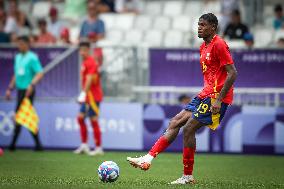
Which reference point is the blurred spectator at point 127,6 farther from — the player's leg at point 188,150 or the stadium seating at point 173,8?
the player's leg at point 188,150

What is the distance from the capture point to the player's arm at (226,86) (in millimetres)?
11750

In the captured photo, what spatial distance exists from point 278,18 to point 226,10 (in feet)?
4.79

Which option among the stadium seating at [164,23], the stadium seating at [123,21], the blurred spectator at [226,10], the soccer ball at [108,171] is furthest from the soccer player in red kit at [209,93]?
the stadium seating at [123,21]

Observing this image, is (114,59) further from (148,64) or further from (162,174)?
(162,174)

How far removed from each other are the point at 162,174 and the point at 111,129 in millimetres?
6653

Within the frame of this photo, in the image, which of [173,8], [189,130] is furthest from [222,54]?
[173,8]

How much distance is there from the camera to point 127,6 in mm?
25953

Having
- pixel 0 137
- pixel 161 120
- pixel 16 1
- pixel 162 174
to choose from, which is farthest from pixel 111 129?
pixel 16 1

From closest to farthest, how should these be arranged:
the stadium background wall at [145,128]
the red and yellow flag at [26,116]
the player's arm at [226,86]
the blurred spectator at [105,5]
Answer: the player's arm at [226,86], the stadium background wall at [145,128], the red and yellow flag at [26,116], the blurred spectator at [105,5]

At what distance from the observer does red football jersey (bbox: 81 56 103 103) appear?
19.0m

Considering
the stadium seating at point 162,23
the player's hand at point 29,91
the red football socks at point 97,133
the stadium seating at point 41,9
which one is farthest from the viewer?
the stadium seating at point 41,9

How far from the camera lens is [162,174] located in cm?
1411

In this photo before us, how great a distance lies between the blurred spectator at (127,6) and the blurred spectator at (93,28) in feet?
12.0

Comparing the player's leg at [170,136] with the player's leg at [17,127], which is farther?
the player's leg at [17,127]
